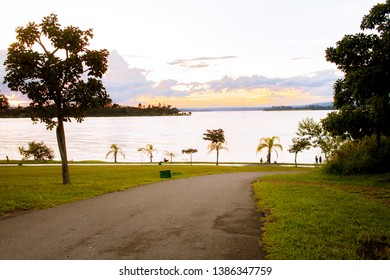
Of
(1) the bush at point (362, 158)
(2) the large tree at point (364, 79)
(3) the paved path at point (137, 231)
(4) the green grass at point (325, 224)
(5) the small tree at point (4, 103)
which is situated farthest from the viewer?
(1) the bush at point (362, 158)

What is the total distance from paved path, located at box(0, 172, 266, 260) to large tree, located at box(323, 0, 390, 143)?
6.64 meters

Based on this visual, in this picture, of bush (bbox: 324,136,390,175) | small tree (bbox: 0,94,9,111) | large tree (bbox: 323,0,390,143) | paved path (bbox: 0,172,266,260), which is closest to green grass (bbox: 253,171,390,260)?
paved path (bbox: 0,172,266,260)

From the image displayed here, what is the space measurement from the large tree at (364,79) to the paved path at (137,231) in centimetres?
664

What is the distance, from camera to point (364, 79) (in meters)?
13.8

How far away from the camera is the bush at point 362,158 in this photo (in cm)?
2145

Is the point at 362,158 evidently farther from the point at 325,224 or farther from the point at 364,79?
the point at 325,224

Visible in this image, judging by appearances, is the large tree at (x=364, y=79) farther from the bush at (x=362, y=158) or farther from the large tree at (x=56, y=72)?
the large tree at (x=56, y=72)

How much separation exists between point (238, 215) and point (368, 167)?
14.2m

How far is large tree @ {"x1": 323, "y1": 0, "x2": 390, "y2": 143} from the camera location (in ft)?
45.1

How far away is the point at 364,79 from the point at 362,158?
385 inches

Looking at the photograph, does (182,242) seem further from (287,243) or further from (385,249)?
(385,249)

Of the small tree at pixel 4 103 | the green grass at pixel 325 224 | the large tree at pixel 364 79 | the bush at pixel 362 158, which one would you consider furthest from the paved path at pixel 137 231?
→ the bush at pixel 362 158

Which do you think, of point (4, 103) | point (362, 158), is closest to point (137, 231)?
point (4, 103)

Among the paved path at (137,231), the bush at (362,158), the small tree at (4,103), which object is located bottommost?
the paved path at (137,231)
